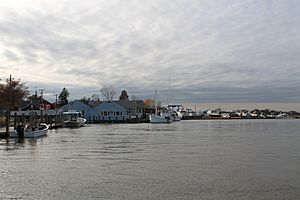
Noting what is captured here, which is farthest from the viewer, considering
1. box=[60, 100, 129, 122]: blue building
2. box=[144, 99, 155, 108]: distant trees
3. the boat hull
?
box=[144, 99, 155, 108]: distant trees

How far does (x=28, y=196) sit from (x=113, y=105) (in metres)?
109

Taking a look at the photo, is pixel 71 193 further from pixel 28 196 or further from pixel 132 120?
pixel 132 120

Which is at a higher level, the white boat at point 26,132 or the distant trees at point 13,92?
the distant trees at point 13,92

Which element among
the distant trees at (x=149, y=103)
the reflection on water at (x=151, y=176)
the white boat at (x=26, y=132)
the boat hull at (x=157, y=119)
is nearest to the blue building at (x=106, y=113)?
the boat hull at (x=157, y=119)

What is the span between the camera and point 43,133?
177ft

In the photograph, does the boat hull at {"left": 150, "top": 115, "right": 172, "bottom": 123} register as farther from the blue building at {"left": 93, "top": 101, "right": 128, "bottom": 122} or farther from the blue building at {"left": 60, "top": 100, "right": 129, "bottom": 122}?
the blue building at {"left": 93, "top": 101, "right": 128, "bottom": 122}

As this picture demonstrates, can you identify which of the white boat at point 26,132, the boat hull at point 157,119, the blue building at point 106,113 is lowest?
the white boat at point 26,132

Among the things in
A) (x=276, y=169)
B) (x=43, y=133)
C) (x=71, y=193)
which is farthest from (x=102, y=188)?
(x=43, y=133)

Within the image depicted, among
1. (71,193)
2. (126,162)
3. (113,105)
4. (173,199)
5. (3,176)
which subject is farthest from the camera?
(113,105)

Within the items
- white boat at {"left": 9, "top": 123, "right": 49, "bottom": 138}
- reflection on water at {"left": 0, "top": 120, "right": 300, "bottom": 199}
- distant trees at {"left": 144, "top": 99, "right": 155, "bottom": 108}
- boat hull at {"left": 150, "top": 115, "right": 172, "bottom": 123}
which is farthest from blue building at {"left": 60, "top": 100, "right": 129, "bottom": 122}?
reflection on water at {"left": 0, "top": 120, "right": 300, "bottom": 199}

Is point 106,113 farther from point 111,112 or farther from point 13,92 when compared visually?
point 13,92

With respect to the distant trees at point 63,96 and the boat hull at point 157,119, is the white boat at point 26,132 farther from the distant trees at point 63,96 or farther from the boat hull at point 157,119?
the distant trees at point 63,96

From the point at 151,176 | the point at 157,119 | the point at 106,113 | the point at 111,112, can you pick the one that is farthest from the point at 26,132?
the point at 157,119

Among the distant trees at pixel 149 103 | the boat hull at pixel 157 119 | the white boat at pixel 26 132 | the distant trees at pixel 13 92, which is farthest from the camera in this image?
the distant trees at pixel 149 103
